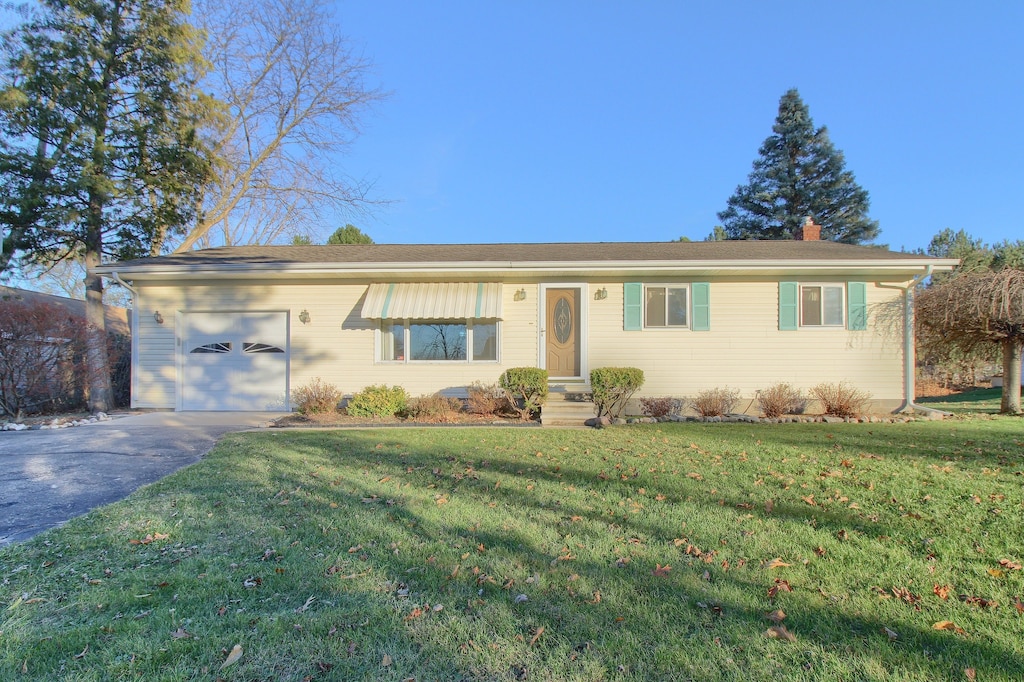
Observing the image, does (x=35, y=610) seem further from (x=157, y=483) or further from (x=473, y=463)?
(x=473, y=463)

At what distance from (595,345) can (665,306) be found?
1.82m

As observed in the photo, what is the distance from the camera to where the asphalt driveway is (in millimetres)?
4488

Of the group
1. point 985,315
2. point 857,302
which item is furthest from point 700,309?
point 985,315

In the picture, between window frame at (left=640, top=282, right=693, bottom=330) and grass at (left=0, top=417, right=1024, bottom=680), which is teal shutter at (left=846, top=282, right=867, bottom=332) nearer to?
window frame at (left=640, top=282, right=693, bottom=330)

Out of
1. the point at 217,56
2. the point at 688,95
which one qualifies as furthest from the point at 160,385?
the point at 688,95

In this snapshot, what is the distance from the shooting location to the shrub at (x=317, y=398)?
9.94 m

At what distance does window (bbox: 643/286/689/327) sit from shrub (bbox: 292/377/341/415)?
6943mm

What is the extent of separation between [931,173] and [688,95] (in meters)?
10.9

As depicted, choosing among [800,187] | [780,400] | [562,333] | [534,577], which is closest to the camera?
[534,577]

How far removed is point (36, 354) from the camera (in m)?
9.39

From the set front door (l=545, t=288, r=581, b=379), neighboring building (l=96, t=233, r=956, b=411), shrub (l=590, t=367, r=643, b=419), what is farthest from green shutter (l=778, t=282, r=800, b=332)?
front door (l=545, t=288, r=581, b=379)

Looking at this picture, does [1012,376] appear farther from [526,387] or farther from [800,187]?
[800,187]

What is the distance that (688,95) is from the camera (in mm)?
18859

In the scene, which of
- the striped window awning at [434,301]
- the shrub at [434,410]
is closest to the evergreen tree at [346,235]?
the striped window awning at [434,301]
